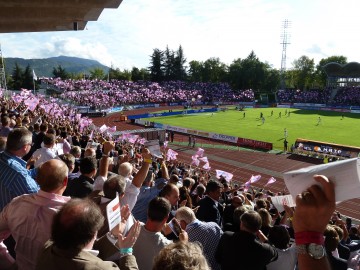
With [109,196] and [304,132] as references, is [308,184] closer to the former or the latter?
[109,196]

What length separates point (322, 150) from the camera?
3269 cm

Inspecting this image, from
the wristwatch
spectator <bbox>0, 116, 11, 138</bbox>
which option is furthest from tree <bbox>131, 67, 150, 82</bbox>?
the wristwatch

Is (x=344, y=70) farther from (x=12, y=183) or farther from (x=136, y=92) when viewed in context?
(x=12, y=183)

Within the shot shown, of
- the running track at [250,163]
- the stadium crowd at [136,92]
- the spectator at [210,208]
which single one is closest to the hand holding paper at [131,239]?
the spectator at [210,208]

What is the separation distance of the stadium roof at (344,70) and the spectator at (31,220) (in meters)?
92.5

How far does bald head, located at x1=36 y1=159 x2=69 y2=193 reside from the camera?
3.54m

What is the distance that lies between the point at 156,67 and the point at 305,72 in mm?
58538

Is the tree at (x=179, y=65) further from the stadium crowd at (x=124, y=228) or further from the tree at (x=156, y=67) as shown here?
the stadium crowd at (x=124, y=228)

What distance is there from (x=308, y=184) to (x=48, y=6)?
35.9ft

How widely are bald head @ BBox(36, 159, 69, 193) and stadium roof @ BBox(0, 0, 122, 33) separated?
268 inches

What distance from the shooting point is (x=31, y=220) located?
3375 mm

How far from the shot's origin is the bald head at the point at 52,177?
354 centimetres

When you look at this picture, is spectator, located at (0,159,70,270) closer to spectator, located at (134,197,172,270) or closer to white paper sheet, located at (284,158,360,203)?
spectator, located at (134,197,172,270)

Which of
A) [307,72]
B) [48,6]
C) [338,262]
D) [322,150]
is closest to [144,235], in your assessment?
[338,262]
